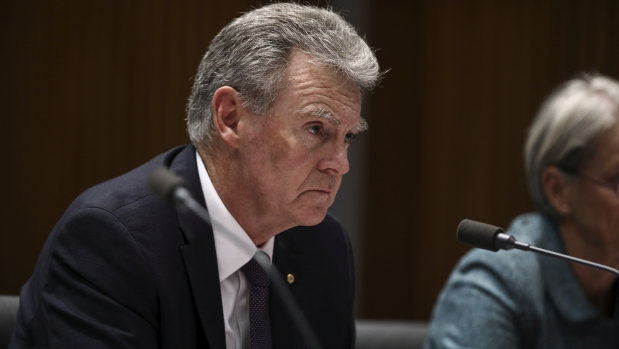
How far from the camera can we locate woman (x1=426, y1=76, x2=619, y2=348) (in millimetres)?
2400

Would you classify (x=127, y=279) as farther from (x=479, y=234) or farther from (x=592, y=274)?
(x=592, y=274)

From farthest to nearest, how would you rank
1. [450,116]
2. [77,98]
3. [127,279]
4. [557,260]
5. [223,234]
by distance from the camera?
1. [450,116]
2. [77,98]
3. [557,260]
4. [223,234]
5. [127,279]

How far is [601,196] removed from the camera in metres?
2.54

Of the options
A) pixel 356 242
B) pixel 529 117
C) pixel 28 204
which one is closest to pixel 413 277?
pixel 356 242

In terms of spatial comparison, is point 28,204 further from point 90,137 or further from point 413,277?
point 413,277

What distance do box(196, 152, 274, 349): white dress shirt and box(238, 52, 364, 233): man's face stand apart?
7cm

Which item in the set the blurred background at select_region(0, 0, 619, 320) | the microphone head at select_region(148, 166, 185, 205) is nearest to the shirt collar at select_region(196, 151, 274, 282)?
the microphone head at select_region(148, 166, 185, 205)

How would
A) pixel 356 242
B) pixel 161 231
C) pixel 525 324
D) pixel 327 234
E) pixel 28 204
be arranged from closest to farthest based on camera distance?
pixel 161 231, pixel 327 234, pixel 525 324, pixel 28 204, pixel 356 242

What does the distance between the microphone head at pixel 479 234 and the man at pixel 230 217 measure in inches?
12.9

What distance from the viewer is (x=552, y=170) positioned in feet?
8.61

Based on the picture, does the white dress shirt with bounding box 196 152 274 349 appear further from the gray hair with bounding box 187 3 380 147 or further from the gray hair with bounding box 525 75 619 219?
the gray hair with bounding box 525 75 619 219

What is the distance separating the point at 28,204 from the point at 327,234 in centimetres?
137

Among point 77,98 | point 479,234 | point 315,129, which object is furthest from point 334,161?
point 77,98

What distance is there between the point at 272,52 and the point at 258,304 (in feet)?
1.84
